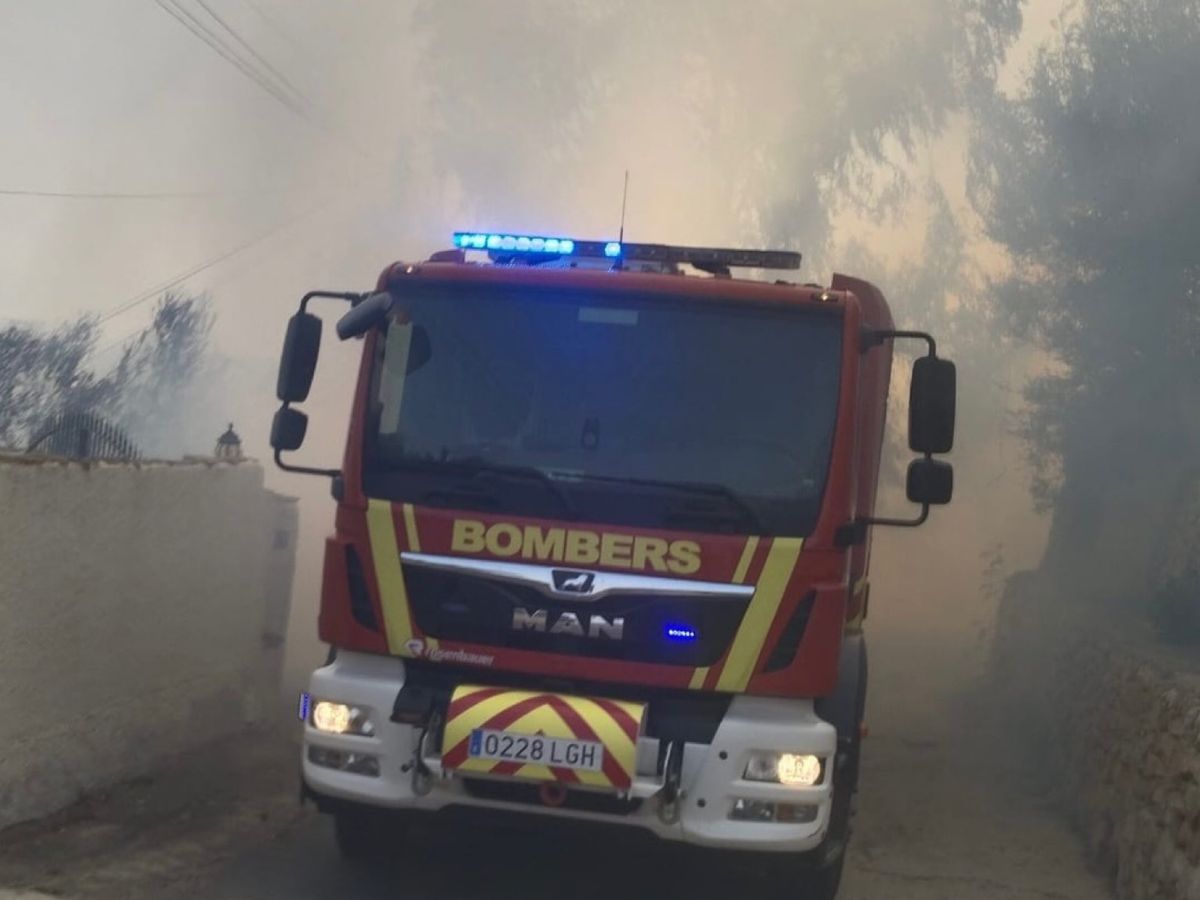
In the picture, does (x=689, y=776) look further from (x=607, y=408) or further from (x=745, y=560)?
(x=607, y=408)

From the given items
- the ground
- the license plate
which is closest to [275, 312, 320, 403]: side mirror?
the license plate

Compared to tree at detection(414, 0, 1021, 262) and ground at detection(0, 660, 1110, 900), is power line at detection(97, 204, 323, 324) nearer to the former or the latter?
tree at detection(414, 0, 1021, 262)

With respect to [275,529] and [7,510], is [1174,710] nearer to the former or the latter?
[7,510]

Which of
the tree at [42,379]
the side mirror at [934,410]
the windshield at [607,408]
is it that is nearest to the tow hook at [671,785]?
the windshield at [607,408]

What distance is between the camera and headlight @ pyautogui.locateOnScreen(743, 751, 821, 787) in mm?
5188

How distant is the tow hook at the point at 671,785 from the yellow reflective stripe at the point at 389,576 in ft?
3.27

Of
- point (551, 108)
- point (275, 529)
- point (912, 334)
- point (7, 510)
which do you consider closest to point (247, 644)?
point (275, 529)

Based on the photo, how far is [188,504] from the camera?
848cm

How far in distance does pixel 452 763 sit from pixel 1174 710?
3334 mm

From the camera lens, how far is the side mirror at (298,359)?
5.89 metres

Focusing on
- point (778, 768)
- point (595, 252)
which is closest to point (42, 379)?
point (595, 252)

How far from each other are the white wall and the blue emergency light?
2.22 metres

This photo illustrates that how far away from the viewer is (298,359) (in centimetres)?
592

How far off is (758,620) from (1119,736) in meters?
3.48
